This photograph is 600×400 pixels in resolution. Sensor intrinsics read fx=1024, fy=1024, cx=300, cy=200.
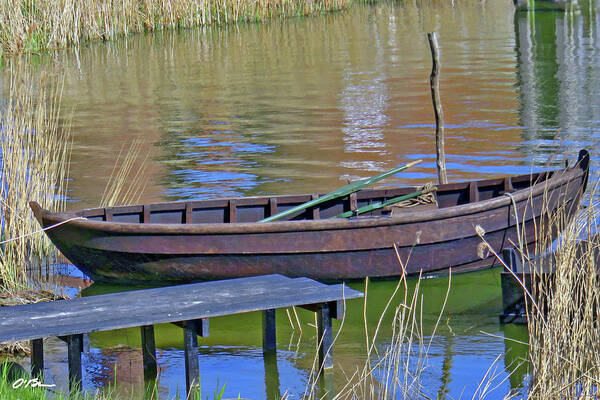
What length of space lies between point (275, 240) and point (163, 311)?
7.67 ft

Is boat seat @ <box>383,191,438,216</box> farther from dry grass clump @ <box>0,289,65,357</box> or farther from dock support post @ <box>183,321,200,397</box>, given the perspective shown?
dock support post @ <box>183,321,200,397</box>

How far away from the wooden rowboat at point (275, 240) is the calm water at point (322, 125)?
0.30 meters

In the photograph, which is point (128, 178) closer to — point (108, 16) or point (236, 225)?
point (236, 225)

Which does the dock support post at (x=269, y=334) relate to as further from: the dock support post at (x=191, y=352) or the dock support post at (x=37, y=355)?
the dock support post at (x=37, y=355)

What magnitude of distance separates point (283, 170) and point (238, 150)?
1.58 m

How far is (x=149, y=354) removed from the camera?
6.15 m

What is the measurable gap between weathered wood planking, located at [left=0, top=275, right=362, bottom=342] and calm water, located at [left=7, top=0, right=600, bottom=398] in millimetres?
601

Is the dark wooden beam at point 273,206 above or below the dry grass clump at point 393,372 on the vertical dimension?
above

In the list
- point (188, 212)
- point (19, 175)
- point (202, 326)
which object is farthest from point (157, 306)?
point (188, 212)

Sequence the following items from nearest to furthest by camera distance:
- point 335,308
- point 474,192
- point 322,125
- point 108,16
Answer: point 335,308 → point 474,192 → point 322,125 → point 108,16

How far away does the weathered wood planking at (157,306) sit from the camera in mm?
5262

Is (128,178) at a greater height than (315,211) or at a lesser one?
lesser

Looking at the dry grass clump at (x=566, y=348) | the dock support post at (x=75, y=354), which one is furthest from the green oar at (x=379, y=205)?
the dry grass clump at (x=566, y=348)

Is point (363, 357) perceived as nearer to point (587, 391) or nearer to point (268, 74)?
point (587, 391)
